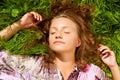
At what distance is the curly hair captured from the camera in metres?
3.31

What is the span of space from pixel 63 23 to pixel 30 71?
0.42 m

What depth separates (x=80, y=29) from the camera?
3309 millimetres

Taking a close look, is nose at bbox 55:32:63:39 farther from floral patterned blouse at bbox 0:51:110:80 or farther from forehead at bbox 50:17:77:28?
floral patterned blouse at bbox 0:51:110:80

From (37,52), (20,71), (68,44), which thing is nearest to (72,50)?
(68,44)

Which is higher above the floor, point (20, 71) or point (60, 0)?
point (60, 0)

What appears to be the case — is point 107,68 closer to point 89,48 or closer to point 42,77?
point 89,48

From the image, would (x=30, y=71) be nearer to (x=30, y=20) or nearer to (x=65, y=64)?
(x=65, y=64)

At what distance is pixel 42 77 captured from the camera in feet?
10.7

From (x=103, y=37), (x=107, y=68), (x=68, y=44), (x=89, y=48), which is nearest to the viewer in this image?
(x=68, y=44)

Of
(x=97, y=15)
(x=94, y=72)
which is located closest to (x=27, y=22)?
(x=94, y=72)

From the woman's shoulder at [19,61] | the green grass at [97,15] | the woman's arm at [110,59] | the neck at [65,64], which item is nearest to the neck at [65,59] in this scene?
the neck at [65,64]

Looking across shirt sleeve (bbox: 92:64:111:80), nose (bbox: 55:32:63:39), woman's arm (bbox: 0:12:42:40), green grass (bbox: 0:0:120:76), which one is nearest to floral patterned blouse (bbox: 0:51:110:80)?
shirt sleeve (bbox: 92:64:111:80)

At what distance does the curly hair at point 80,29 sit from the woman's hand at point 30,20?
0.23 feet

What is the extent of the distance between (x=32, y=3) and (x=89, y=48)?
952mm
